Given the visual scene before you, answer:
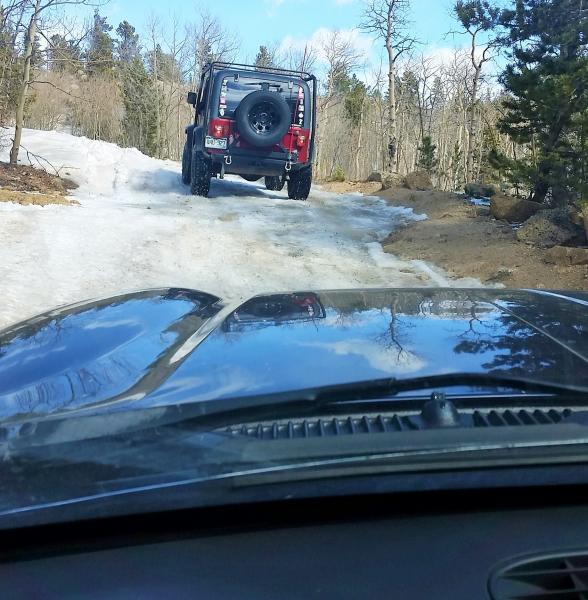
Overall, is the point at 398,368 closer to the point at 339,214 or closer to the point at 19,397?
the point at 19,397

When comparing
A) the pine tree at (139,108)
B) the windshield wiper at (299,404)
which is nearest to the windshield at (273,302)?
the windshield wiper at (299,404)

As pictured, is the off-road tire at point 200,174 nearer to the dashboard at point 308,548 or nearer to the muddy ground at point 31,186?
the muddy ground at point 31,186

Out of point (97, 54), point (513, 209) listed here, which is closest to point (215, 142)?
point (513, 209)

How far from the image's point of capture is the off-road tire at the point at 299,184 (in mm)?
15484

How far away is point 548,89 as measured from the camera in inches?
460

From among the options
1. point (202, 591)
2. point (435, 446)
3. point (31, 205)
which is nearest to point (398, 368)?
point (435, 446)

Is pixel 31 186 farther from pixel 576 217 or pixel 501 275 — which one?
pixel 576 217

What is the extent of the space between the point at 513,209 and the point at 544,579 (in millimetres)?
11625

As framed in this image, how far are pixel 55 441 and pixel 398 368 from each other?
0.95m

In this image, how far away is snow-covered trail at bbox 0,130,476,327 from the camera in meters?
7.80

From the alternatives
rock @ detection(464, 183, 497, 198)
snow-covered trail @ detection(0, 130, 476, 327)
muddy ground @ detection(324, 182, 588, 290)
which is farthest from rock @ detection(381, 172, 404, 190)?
muddy ground @ detection(324, 182, 588, 290)

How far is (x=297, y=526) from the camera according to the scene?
1.51m

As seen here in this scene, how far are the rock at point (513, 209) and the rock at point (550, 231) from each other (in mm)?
1939

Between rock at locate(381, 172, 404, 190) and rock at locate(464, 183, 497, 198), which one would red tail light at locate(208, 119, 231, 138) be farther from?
rock at locate(381, 172, 404, 190)
